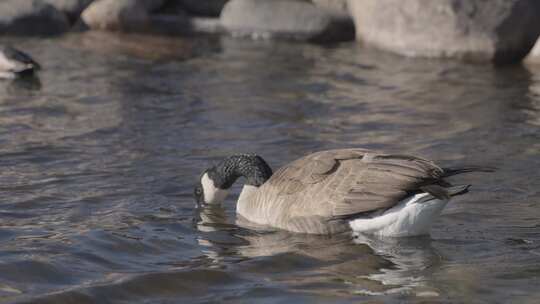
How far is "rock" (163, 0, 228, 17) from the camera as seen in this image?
17562 mm

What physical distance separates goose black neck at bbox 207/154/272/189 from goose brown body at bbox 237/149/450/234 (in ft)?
0.71

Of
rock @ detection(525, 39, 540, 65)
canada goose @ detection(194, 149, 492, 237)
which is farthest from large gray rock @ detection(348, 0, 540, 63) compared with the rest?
canada goose @ detection(194, 149, 492, 237)

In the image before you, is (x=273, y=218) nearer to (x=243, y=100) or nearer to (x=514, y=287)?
(x=514, y=287)

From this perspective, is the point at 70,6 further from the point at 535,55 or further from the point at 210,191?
the point at 210,191

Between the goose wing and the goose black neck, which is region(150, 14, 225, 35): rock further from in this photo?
the goose wing

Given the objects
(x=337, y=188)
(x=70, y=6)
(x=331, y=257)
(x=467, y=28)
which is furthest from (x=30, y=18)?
(x=331, y=257)

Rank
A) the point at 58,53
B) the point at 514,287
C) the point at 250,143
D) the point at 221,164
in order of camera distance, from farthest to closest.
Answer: the point at 58,53
the point at 250,143
the point at 221,164
the point at 514,287

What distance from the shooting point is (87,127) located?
1118cm

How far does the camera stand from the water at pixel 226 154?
649 centimetres

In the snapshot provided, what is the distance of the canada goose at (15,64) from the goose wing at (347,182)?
6.76m

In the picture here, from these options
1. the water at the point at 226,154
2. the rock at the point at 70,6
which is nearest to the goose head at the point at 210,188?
the water at the point at 226,154

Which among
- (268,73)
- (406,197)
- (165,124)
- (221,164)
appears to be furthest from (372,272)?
(268,73)

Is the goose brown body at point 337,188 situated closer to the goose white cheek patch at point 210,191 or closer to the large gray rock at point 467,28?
the goose white cheek patch at point 210,191

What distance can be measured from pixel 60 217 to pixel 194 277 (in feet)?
5.98
